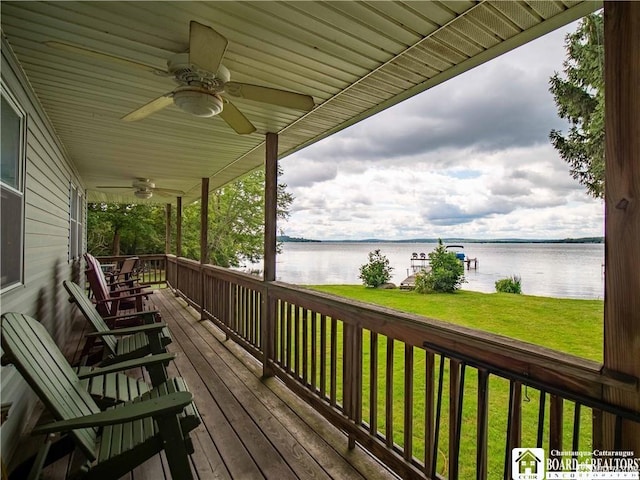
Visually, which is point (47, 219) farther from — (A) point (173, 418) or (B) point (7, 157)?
(A) point (173, 418)

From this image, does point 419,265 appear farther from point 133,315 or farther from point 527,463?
point 527,463

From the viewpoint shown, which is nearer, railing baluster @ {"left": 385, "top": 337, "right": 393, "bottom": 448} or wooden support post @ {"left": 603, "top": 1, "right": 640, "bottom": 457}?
wooden support post @ {"left": 603, "top": 1, "right": 640, "bottom": 457}

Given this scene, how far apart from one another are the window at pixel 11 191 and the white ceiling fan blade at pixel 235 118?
48.5 inches

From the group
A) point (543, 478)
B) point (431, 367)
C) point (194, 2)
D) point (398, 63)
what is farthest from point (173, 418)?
point (398, 63)

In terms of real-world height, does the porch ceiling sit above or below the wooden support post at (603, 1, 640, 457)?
above

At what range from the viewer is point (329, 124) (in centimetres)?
332

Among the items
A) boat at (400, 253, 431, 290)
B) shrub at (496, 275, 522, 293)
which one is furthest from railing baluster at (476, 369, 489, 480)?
shrub at (496, 275, 522, 293)

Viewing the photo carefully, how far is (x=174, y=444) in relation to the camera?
1436 millimetres

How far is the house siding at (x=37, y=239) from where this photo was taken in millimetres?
2074

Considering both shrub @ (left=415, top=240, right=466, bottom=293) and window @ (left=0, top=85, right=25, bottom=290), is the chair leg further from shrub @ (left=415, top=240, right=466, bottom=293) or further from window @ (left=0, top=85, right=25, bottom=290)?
shrub @ (left=415, top=240, right=466, bottom=293)

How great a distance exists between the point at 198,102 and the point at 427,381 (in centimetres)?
211

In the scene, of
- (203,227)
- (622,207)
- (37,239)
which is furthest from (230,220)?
(622,207)

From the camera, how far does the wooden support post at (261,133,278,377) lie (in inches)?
135

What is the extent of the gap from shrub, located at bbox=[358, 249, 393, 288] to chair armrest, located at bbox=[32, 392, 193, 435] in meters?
11.8
